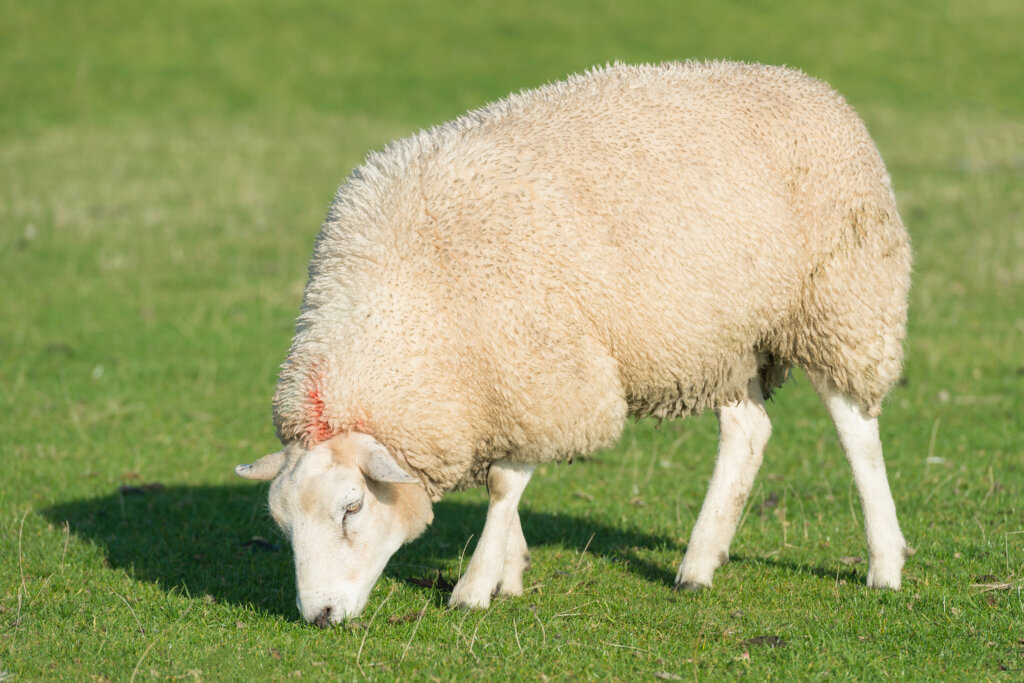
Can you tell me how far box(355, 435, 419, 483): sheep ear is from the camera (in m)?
5.12

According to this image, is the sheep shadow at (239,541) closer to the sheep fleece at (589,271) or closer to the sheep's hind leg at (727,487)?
the sheep's hind leg at (727,487)

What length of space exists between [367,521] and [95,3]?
3118 cm

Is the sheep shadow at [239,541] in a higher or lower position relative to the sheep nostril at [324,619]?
lower

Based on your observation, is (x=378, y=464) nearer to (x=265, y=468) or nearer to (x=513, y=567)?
(x=265, y=468)

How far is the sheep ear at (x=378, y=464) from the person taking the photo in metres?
5.12

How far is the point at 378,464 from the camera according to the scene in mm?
5191

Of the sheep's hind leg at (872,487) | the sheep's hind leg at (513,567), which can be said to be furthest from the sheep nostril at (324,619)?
the sheep's hind leg at (872,487)

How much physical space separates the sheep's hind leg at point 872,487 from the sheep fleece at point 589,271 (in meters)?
0.10

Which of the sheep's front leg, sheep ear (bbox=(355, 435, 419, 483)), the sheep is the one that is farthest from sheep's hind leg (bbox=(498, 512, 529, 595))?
sheep ear (bbox=(355, 435, 419, 483))

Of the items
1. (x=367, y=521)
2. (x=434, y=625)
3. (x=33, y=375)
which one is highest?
(x=367, y=521)

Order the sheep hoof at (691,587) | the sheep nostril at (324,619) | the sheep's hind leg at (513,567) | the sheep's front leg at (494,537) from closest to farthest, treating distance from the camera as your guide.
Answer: the sheep nostril at (324,619) → the sheep's front leg at (494,537) → the sheep's hind leg at (513,567) → the sheep hoof at (691,587)

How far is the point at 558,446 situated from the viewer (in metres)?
5.59

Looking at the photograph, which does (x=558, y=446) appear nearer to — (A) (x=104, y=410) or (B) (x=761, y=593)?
(B) (x=761, y=593)

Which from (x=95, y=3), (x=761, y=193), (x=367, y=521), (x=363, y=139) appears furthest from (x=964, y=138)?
(x=95, y=3)
